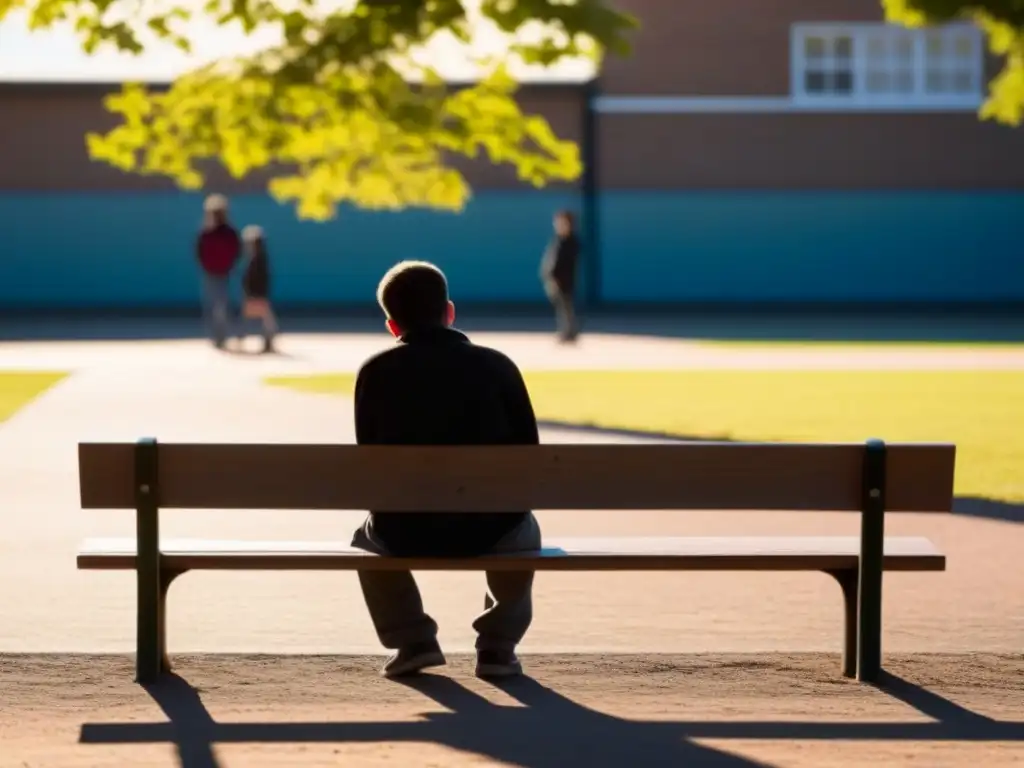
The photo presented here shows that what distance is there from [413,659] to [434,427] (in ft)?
2.32

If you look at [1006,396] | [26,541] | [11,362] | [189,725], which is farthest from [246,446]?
[11,362]

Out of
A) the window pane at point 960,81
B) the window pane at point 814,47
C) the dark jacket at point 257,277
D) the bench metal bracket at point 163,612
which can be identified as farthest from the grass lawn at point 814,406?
the window pane at point 960,81

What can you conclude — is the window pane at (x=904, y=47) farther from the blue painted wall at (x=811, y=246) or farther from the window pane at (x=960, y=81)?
the blue painted wall at (x=811, y=246)

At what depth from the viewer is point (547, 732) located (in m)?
5.35

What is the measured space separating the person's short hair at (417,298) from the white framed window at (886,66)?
30007 mm

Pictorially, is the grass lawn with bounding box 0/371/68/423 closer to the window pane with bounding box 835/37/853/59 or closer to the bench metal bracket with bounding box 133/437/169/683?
the bench metal bracket with bounding box 133/437/169/683

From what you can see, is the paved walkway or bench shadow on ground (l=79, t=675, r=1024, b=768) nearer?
bench shadow on ground (l=79, t=675, r=1024, b=768)

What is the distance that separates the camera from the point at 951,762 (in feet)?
16.6

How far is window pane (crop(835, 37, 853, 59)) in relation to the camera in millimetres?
35594

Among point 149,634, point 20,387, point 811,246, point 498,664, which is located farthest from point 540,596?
point 811,246

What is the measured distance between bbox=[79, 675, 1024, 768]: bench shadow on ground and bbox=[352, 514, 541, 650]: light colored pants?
42cm

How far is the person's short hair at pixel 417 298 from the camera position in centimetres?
614

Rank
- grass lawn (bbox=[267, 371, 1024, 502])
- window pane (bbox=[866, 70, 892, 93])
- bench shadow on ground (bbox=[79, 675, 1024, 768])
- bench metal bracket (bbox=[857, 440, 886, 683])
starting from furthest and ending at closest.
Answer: window pane (bbox=[866, 70, 892, 93]), grass lawn (bbox=[267, 371, 1024, 502]), bench metal bracket (bbox=[857, 440, 886, 683]), bench shadow on ground (bbox=[79, 675, 1024, 768])

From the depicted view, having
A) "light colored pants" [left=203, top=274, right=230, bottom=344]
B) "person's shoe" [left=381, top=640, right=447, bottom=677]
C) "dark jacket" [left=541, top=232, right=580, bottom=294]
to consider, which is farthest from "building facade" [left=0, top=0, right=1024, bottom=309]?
"person's shoe" [left=381, top=640, right=447, bottom=677]
